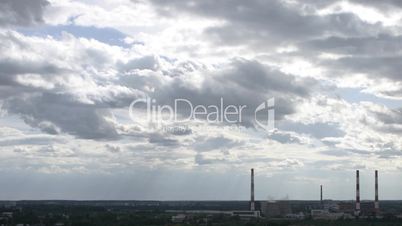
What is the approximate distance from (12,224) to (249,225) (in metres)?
50.9

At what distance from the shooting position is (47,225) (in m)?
142

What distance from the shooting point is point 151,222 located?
149375 mm

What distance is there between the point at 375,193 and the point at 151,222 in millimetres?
73586

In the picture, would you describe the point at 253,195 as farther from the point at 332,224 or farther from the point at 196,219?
the point at 332,224

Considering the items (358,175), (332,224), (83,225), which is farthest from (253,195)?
(83,225)

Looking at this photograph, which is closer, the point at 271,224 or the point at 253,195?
the point at 271,224

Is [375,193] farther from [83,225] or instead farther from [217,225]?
[83,225]

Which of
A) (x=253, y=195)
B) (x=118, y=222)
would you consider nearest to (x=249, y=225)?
(x=118, y=222)

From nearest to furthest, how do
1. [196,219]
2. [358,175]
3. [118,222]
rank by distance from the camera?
[118,222], [196,219], [358,175]

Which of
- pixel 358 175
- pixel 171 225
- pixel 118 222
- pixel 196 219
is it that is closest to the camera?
pixel 171 225

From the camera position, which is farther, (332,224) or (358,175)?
(358,175)

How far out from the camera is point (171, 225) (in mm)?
136875

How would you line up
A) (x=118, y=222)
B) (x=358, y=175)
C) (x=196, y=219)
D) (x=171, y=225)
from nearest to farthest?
1. (x=171, y=225)
2. (x=118, y=222)
3. (x=196, y=219)
4. (x=358, y=175)

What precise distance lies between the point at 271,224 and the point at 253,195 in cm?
5664
